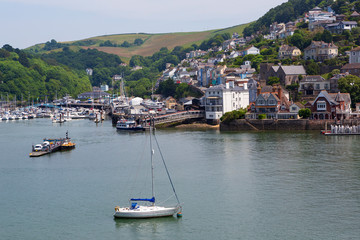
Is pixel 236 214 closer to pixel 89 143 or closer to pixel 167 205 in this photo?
pixel 167 205

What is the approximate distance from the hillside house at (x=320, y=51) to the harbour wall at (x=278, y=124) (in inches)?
1292

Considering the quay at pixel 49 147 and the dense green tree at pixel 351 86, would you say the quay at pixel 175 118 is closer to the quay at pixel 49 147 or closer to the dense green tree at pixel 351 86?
the dense green tree at pixel 351 86

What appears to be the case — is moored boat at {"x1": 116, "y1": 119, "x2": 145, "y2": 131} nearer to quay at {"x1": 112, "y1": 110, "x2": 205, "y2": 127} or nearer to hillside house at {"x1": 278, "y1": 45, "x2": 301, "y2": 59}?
quay at {"x1": 112, "y1": 110, "x2": 205, "y2": 127}

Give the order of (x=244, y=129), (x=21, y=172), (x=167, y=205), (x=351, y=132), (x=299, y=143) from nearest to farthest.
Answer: (x=167, y=205) < (x=21, y=172) < (x=299, y=143) < (x=351, y=132) < (x=244, y=129)

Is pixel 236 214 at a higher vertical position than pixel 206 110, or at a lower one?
lower

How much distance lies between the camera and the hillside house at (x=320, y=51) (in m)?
106

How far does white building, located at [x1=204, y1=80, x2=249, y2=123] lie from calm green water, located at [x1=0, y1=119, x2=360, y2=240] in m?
21.7

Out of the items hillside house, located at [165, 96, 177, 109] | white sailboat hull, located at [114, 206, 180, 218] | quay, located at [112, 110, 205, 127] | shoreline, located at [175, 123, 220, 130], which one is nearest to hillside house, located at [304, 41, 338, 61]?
hillside house, located at [165, 96, 177, 109]

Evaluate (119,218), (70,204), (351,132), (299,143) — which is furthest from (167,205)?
(351,132)

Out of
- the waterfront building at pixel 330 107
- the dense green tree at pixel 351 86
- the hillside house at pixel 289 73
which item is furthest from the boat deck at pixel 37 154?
the hillside house at pixel 289 73

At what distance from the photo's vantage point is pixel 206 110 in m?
90.3

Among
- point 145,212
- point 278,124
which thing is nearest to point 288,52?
point 278,124

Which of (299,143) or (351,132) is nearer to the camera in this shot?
(299,143)

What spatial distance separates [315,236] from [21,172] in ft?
97.7
